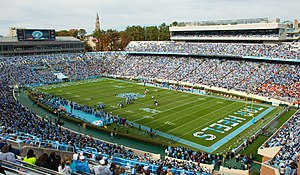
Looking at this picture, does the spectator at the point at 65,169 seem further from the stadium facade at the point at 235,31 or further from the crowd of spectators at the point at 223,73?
the stadium facade at the point at 235,31

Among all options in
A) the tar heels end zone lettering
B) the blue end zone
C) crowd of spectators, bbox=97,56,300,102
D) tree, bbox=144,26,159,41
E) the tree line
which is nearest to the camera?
the blue end zone

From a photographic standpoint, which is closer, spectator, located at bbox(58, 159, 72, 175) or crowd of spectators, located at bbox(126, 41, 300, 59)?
spectator, located at bbox(58, 159, 72, 175)

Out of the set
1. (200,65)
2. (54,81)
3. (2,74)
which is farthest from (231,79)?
(2,74)

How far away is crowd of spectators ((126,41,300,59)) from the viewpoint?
44.3 m

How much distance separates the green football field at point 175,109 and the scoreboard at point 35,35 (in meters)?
18.4

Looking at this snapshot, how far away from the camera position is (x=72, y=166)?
6965 mm

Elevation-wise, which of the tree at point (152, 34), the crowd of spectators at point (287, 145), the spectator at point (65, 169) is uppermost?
the tree at point (152, 34)

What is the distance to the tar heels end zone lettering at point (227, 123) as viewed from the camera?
80.3 ft

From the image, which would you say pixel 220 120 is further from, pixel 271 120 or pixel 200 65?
pixel 200 65

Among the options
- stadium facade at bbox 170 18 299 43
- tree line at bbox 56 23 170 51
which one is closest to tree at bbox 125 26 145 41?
tree line at bbox 56 23 170 51

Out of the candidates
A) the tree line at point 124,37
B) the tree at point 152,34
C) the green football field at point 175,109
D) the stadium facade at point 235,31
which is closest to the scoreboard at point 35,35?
the green football field at point 175,109

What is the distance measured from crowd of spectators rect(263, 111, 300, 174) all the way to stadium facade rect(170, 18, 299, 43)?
92.3ft

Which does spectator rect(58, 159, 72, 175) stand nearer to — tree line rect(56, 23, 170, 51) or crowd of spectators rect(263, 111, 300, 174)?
crowd of spectators rect(263, 111, 300, 174)

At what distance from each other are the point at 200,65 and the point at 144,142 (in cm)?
3090
